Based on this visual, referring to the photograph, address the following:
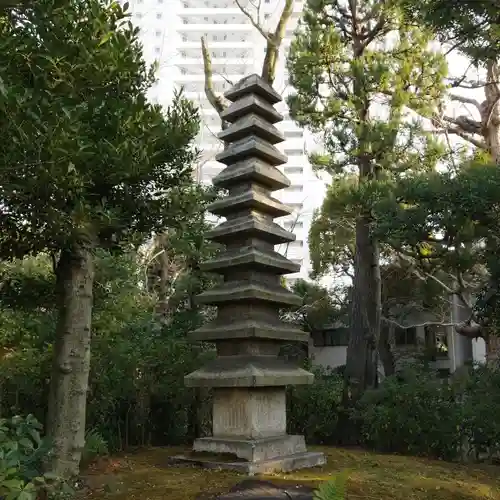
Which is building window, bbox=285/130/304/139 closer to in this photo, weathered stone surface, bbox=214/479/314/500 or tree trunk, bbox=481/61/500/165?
tree trunk, bbox=481/61/500/165

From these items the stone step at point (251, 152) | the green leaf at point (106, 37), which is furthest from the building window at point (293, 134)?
the green leaf at point (106, 37)

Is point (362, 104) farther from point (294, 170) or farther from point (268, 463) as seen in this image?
point (294, 170)

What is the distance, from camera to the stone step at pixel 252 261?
748cm

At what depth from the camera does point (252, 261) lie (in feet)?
24.3

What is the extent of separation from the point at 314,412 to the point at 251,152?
17.8 feet

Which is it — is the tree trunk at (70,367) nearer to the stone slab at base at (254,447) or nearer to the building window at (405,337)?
the stone slab at base at (254,447)

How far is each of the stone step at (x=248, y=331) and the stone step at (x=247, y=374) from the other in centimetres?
30

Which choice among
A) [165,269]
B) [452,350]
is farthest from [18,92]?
[452,350]

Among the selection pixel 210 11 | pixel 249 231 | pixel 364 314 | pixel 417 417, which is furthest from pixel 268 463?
pixel 210 11

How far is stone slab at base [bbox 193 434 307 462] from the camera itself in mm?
6500

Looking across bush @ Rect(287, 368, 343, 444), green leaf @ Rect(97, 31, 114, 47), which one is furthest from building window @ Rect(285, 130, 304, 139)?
green leaf @ Rect(97, 31, 114, 47)

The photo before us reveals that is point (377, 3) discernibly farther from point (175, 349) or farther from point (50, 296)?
point (50, 296)

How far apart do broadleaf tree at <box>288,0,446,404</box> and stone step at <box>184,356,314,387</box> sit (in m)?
3.78

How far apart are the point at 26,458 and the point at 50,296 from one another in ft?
8.94
